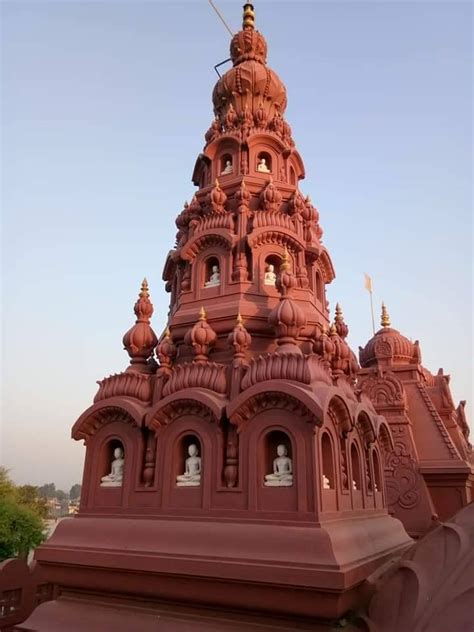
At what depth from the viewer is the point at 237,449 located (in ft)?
29.5

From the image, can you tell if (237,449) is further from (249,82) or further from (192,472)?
(249,82)

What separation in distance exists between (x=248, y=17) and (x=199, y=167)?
5.83 metres

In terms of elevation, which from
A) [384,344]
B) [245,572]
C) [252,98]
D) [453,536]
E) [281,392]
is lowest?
[245,572]

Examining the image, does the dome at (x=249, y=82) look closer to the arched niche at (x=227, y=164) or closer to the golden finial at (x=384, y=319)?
the arched niche at (x=227, y=164)

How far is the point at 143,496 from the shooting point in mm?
9547

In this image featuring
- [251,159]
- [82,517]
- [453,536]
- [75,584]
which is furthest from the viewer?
[251,159]

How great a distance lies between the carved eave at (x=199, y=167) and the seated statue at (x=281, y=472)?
9631 mm

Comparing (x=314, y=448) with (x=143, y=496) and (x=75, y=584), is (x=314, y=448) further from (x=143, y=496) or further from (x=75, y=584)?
(x=75, y=584)

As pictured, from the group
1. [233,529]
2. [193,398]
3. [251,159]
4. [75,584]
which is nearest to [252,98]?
[251,159]

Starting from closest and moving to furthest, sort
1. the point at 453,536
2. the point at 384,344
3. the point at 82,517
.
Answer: the point at 453,536, the point at 82,517, the point at 384,344

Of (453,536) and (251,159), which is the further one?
(251,159)

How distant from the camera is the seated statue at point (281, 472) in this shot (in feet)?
27.5

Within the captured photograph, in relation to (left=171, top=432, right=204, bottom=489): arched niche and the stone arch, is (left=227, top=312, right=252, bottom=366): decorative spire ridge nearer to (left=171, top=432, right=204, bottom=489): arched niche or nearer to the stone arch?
the stone arch

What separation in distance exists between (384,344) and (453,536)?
13.8 metres
